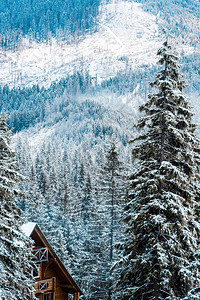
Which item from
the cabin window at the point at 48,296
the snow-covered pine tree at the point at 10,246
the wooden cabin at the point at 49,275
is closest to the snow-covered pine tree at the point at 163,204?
the snow-covered pine tree at the point at 10,246

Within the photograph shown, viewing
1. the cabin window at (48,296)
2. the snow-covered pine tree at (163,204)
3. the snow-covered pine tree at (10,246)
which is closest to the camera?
the snow-covered pine tree at (10,246)

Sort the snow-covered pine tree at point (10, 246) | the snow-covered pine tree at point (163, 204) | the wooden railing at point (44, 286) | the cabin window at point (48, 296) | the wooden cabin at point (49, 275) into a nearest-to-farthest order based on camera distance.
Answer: the snow-covered pine tree at point (10, 246) → the snow-covered pine tree at point (163, 204) → the wooden cabin at point (49, 275) → the wooden railing at point (44, 286) → the cabin window at point (48, 296)

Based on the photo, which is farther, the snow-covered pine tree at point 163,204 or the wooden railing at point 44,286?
the wooden railing at point 44,286

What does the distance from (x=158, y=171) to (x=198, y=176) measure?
2357mm

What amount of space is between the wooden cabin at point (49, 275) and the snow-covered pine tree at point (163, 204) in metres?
5.49

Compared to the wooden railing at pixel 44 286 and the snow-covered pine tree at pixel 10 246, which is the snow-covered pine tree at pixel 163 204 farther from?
the wooden railing at pixel 44 286

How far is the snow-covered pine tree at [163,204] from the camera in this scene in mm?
12812

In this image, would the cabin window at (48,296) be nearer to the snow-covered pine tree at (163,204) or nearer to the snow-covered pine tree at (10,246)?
the snow-covered pine tree at (163,204)

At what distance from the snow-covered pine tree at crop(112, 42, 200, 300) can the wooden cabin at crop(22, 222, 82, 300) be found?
5487 millimetres

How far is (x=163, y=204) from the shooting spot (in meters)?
13.1

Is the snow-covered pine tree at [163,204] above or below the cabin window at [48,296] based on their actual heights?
above

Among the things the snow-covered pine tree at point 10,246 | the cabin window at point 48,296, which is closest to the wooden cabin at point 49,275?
the cabin window at point 48,296

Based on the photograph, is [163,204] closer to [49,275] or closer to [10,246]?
[10,246]

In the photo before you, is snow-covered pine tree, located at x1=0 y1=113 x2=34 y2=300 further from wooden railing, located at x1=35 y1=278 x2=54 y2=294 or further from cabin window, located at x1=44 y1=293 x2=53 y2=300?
cabin window, located at x1=44 y1=293 x2=53 y2=300
